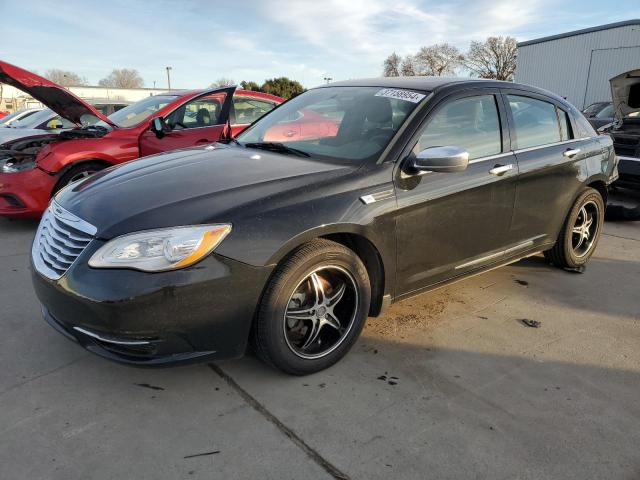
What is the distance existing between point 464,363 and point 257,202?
5.01ft

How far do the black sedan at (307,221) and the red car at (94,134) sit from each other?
2.37m

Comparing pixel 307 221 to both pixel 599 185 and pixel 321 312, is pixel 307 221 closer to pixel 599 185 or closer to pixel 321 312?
pixel 321 312

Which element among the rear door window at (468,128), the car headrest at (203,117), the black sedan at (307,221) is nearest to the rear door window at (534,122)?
the black sedan at (307,221)

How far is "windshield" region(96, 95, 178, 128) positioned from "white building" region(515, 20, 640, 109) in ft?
87.2

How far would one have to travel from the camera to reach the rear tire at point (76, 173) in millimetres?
5520

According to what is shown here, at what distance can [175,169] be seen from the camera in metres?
2.93

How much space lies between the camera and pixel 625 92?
23.6 feet

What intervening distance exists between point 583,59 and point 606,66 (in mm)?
1677

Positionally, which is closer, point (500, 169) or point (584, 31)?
point (500, 169)

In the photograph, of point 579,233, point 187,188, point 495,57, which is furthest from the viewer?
point 495,57

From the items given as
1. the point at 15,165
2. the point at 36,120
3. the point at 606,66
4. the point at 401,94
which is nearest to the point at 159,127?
the point at 15,165

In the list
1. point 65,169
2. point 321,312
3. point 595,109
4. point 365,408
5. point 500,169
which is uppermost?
point 595,109

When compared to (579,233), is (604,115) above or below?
above

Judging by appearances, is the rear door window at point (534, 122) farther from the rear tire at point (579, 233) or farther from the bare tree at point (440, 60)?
the bare tree at point (440, 60)
